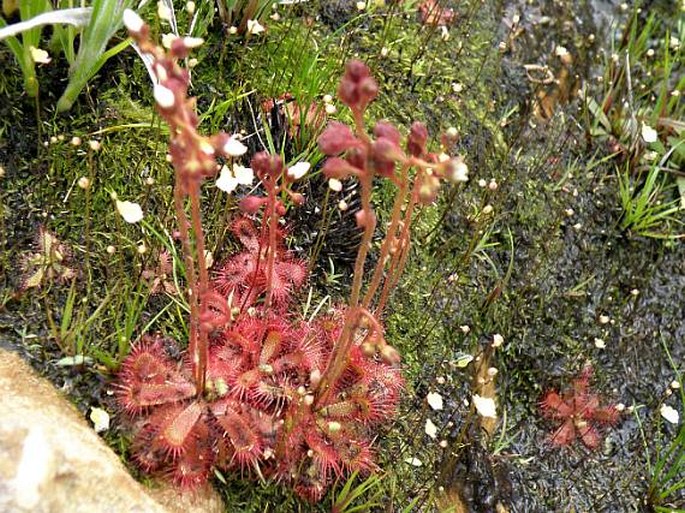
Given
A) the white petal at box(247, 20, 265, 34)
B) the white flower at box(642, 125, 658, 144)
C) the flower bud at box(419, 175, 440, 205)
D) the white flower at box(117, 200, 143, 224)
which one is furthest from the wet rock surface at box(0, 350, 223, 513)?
the white flower at box(642, 125, 658, 144)

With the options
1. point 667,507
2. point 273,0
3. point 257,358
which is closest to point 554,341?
point 667,507

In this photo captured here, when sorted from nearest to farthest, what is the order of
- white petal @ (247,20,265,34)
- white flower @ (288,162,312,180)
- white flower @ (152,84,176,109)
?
white flower @ (152,84,176,109)
white flower @ (288,162,312,180)
white petal @ (247,20,265,34)

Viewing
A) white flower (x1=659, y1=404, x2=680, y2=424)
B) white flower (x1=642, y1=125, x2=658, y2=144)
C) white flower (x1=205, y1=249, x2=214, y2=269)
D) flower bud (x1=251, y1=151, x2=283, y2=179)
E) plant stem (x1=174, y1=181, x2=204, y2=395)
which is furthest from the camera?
white flower (x1=642, y1=125, x2=658, y2=144)

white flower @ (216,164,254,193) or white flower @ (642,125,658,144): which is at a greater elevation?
white flower @ (216,164,254,193)

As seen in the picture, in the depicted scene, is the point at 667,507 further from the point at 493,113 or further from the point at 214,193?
the point at 214,193

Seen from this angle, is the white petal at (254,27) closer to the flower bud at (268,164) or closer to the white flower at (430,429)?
the flower bud at (268,164)

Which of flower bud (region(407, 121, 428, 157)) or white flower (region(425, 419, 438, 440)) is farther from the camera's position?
white flower (region(425, 419, 438, 440))

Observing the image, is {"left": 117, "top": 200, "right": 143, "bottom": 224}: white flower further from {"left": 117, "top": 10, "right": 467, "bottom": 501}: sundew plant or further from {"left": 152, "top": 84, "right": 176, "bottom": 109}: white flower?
{"left": 152, "top": 84, "right": 176, "bottom": 109}: white flower

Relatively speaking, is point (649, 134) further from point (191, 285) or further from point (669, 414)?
point (191, 285)
